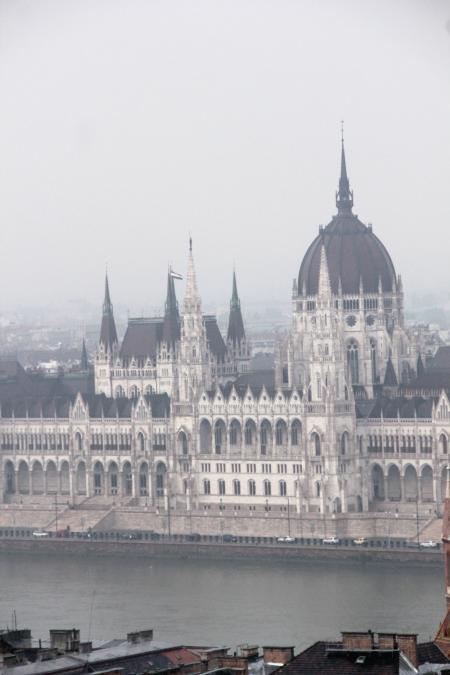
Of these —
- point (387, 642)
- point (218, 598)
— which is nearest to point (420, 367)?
point (218, 598)

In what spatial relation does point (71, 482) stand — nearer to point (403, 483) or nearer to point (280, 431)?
point (280, 431)

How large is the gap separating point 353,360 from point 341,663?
2637 inches

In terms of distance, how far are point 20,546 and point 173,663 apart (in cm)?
5553

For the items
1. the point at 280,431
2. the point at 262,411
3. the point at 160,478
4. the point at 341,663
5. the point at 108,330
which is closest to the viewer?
the point at 341,663

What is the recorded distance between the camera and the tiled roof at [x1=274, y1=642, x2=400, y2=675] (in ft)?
141

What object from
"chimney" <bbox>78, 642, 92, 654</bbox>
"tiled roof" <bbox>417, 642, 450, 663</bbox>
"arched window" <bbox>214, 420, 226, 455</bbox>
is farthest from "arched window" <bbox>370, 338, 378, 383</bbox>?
"tiled roof" <bbox>417, 642, 450, 663</bbox>

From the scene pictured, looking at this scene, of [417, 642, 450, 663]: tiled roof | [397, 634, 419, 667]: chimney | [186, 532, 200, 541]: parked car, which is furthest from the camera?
[186, 532, 200, 541]: parked car

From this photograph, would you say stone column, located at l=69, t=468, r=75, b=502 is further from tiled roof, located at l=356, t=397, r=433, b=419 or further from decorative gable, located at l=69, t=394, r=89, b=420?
tiled roof, located at l=356, t=397, r=433, b=419

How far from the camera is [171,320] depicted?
116562 millimetres

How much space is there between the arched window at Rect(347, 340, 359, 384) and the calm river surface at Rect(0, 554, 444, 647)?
14.5 meters

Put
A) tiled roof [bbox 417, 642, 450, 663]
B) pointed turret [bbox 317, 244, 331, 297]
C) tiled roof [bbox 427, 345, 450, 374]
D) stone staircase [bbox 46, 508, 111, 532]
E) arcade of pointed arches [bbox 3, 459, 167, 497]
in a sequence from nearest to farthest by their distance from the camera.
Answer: tiled roof [bbox 417, 642, 450, 663] < stone staircase [bbox 46, 508, 111, 532] < pointed turret [bbox 317, 244, 331, 297] < arcade of pointed arches [bbox 3, 459, 167, 497] < tiled roof [bbox 427, 345, 450, 374]

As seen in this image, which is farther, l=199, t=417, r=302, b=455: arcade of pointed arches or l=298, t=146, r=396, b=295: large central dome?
l=298, t=146, r=396, b=295: large central dome

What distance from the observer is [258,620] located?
78125mm

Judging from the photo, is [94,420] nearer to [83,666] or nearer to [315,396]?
[315,396]
